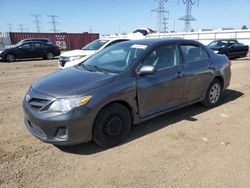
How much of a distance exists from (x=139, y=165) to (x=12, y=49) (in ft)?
55.8

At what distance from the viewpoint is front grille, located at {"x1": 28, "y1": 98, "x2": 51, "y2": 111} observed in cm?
347

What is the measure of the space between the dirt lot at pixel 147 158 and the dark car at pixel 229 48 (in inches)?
510

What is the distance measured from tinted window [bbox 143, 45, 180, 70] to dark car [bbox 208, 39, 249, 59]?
42.4 ft

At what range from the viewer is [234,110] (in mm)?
5598

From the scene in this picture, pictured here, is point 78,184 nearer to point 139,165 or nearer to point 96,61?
point 139,165

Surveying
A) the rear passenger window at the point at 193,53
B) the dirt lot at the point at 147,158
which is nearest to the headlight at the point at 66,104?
the dirt lot at the point at 147,158

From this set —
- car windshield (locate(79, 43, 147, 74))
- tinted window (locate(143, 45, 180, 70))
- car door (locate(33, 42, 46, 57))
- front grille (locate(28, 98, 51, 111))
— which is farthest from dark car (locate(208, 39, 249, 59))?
front grille (locate(28, 98, 51, 111))

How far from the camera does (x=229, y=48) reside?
1702cm

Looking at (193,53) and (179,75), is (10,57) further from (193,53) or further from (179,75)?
(179,75)

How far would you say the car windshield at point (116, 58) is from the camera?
4226 millimetres

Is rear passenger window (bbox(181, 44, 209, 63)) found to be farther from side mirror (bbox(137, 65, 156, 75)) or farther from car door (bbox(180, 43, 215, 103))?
side mirror (bbox(137, 65, 156, 75))

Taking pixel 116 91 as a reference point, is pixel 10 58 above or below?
below

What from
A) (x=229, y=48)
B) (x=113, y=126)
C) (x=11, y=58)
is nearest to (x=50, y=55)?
(x=11, y=58)

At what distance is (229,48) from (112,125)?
1548 centimetres
